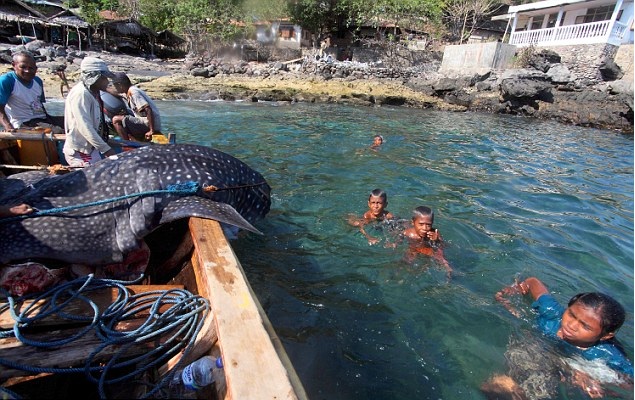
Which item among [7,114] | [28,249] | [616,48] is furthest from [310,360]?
[616,48]

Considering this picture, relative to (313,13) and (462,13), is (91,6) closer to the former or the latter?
(313,13)

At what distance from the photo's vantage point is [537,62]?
1051 inches

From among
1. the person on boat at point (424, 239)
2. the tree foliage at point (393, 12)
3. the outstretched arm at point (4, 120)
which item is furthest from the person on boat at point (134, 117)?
the tree foliage at point (393, 12)

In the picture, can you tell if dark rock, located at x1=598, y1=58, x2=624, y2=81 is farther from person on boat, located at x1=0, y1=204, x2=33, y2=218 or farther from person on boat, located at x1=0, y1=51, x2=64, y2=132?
person on boat, located at x1=0, y1=204, x2=33, y2=218

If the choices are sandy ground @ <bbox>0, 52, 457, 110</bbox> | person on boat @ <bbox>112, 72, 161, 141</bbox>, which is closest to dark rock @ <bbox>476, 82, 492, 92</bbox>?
sandy ground @ <bbox>0, 52, 457, 110</bbox>

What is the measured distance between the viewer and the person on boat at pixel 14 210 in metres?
2.66

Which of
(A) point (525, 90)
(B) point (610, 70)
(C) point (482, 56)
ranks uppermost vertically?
(C) point (482, 56)

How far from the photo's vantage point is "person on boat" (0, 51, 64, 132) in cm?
549

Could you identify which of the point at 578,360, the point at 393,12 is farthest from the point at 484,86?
the point at 578,360

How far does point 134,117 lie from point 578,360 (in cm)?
780

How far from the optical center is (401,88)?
27.6 meters

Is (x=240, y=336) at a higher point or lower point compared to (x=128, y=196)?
lower

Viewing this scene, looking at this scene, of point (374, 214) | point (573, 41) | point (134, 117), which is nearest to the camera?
point (374, 214)

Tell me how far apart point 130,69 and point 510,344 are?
31.9 metres
